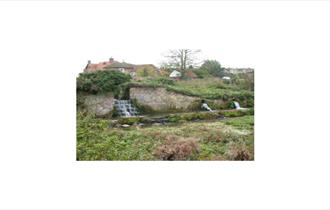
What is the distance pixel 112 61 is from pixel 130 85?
0.55 metres

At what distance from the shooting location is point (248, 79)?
249 inches

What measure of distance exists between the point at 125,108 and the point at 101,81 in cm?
64

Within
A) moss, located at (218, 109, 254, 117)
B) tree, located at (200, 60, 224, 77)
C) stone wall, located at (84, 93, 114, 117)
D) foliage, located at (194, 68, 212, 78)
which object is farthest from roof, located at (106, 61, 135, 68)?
moss, located at (218, 109, 254, 117)

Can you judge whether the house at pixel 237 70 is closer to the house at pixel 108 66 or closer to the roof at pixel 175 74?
the roof at pixel 175 74

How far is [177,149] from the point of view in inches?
242

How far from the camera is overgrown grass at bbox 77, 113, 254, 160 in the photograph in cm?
613

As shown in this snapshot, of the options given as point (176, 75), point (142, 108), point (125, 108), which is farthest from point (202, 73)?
point (125, 108)

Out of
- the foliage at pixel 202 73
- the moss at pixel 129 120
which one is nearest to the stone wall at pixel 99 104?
the moss at pixel 129 120

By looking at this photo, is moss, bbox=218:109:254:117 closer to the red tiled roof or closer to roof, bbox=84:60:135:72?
roof, bbox=84:60:135:72

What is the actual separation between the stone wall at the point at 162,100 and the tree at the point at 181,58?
1.66ft

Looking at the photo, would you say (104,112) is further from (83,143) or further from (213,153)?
(213,153)

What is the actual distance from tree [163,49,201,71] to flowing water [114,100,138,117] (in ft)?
3.13

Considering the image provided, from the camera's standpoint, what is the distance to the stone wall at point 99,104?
6.25 metres
